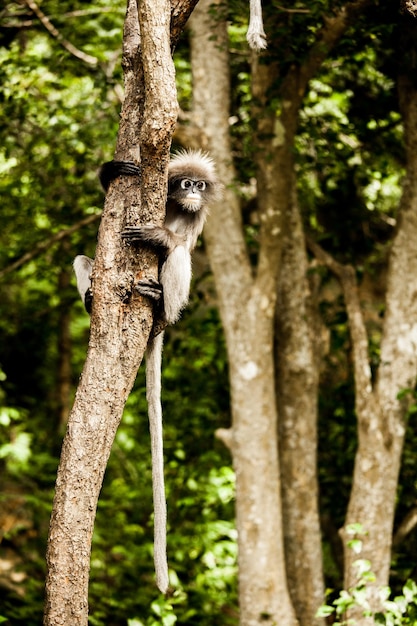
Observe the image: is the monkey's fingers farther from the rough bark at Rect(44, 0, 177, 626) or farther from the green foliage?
the green foliage

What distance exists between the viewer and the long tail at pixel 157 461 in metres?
2.50

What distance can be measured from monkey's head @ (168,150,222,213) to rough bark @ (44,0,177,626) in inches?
40.5

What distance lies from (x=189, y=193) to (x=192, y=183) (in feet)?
0.20

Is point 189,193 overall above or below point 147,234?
→ above

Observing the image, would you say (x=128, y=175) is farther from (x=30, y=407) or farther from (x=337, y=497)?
(x=30, y=407)

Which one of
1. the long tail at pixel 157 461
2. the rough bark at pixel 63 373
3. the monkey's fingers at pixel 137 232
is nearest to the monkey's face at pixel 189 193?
the long tail at pixel 157 461

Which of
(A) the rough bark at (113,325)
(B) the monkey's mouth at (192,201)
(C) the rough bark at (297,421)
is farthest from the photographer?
(C) the rough bark at (297,421)

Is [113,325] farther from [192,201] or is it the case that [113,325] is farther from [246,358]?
[246,358]

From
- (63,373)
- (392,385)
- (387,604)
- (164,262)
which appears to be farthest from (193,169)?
(63,373)

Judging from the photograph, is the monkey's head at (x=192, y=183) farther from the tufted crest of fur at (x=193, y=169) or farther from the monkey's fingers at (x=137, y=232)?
the monkey's fingers at (x=137, y=232)

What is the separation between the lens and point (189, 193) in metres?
3.51

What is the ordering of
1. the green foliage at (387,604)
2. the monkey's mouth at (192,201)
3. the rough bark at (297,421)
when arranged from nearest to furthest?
the green foliage at (387,604), the monkey's mouth at (192,201), the rough bark at (297,421)

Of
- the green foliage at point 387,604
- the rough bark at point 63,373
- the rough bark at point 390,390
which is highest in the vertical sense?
the rough bark at point 63,373

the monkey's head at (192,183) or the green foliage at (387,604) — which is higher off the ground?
the monkey's head at (192,183)
